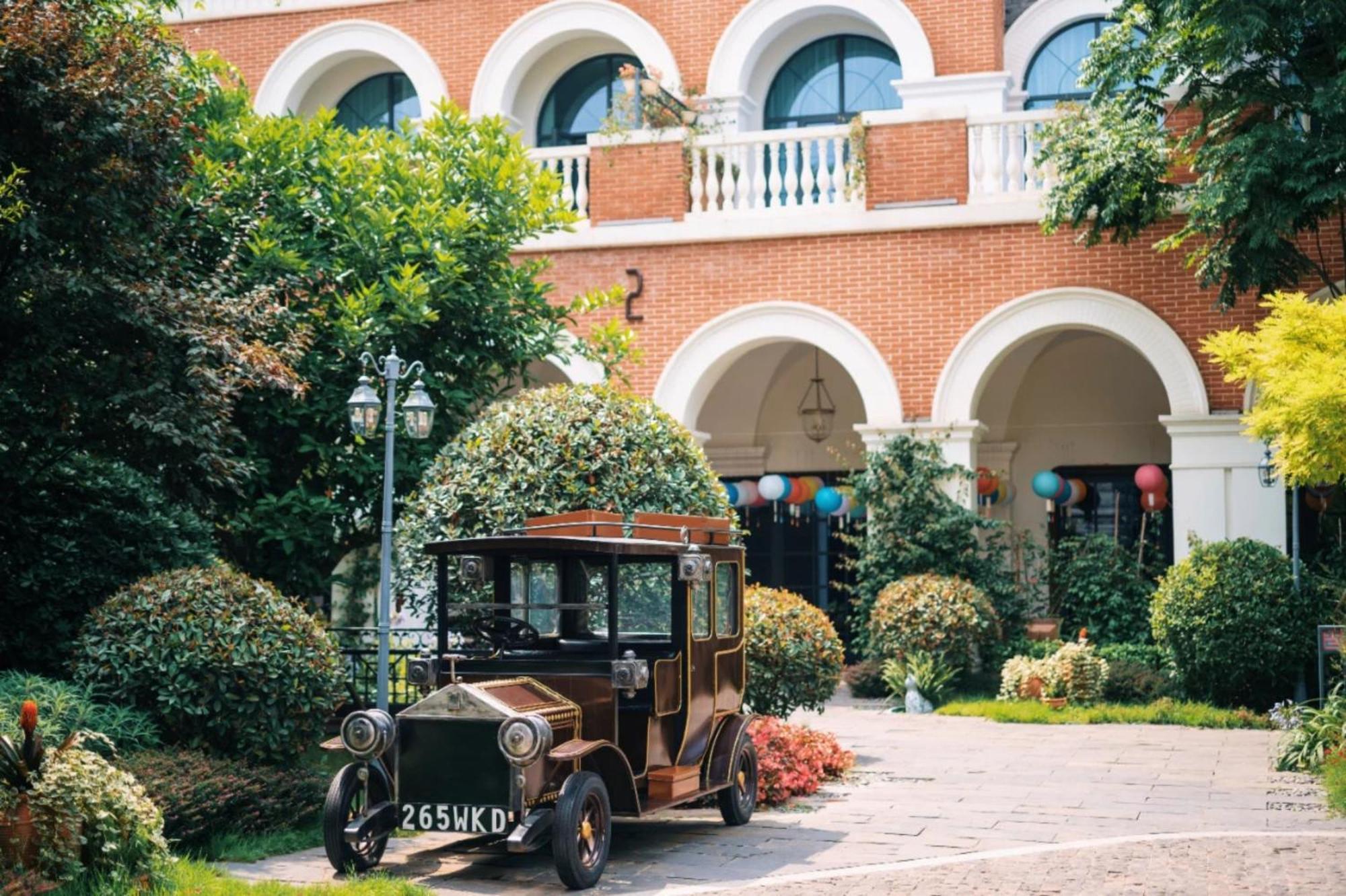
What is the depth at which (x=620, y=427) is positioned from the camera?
468 inches

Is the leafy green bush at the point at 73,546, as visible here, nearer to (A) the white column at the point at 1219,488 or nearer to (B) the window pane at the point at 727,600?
(B) the window pane at the point at 727,600

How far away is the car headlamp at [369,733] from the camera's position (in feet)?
27.1

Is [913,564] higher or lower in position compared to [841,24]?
lower

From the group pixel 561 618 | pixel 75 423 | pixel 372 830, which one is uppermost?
pixel 75 423

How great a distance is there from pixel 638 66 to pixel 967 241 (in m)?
6.20

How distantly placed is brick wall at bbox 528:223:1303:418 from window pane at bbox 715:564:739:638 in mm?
9060

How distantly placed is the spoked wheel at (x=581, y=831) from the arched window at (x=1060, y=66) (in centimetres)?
1548

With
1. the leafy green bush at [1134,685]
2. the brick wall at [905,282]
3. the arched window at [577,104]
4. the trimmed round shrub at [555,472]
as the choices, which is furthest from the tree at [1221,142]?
the arched window at [577,104]

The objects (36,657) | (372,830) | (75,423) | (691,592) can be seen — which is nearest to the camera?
(372,830)

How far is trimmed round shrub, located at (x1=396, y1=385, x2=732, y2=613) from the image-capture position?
1162 cm

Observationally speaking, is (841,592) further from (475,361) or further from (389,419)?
(389,419)

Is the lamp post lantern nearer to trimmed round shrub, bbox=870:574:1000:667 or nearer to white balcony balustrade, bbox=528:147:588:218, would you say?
trimmed round shrub, bbox=870:574:1000:667

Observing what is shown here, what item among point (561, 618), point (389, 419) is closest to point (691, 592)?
point (561, 618)

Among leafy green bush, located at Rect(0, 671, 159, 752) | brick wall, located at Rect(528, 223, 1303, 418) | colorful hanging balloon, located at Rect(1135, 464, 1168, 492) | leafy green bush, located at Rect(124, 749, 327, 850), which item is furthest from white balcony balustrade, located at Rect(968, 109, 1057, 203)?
leafy green bush, located at Rect(0, 671, 159, 752)
